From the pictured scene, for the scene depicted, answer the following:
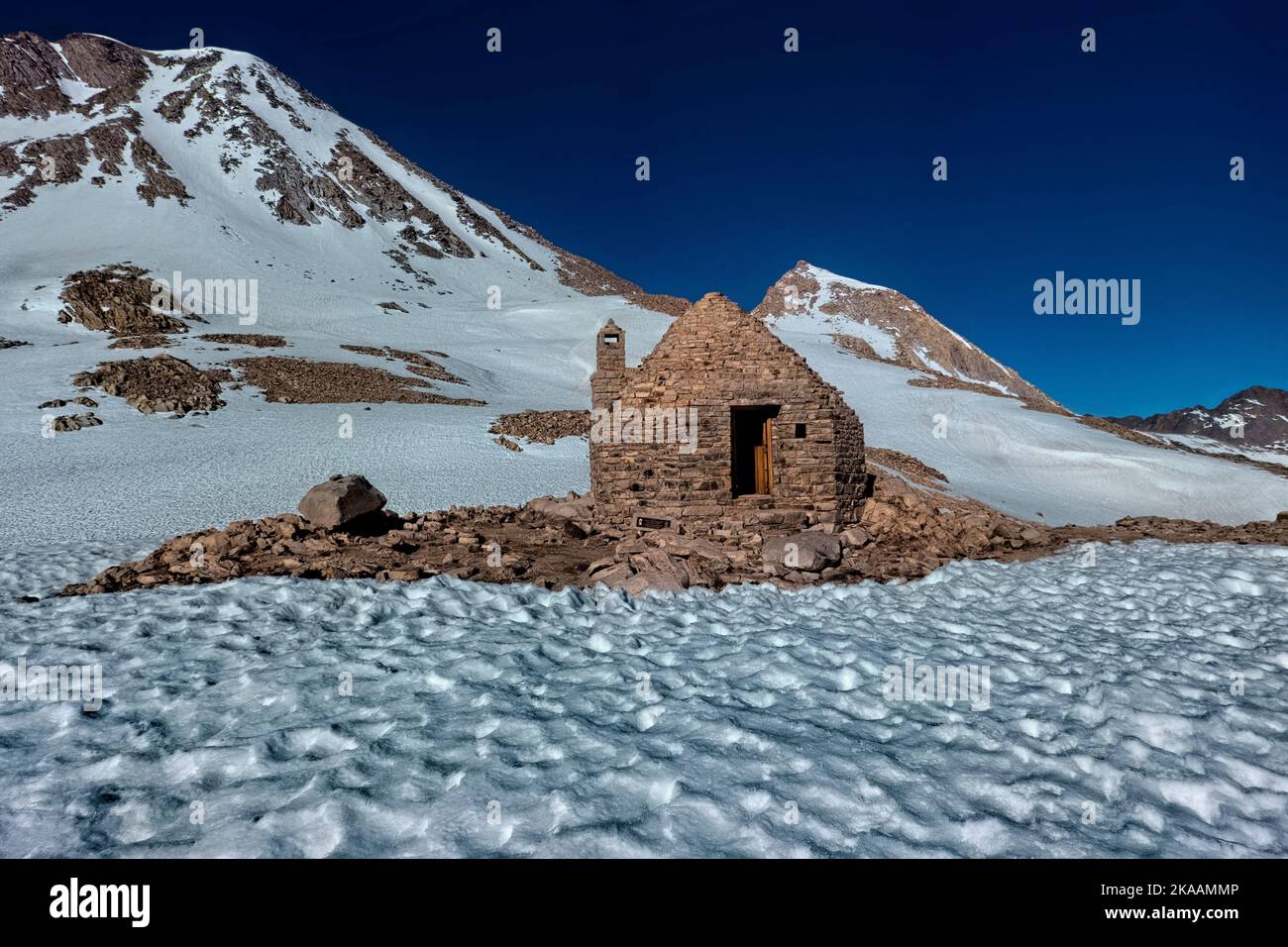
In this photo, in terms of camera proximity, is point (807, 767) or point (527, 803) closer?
point (527, 803)

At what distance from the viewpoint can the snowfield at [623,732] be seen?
296cm

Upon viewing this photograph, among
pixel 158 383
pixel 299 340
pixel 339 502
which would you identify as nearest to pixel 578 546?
pixel 339 502

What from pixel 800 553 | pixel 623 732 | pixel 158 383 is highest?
pixel 158 383

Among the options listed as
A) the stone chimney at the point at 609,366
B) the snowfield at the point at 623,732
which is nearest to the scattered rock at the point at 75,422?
the snowfield at the point at 623,732

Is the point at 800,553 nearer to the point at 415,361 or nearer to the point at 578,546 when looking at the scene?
the point at 578,546

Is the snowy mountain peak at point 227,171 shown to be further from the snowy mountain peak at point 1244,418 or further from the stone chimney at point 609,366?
the snowy mountain peak at point 1244,418

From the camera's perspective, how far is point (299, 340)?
44.4 m

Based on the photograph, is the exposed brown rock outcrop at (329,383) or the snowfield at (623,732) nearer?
the snowfield at (623,732)

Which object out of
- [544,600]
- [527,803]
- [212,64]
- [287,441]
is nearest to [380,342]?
[287,441]

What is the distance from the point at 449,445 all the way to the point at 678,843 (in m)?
23.4

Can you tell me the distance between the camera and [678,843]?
287 centimetres

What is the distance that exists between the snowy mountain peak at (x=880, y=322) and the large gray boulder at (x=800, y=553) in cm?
10383

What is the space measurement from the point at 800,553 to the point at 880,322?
130m
